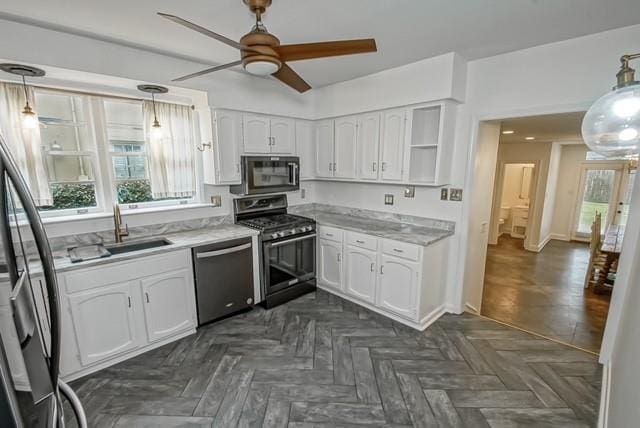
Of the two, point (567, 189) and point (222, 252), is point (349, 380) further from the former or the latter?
point (567, 189)

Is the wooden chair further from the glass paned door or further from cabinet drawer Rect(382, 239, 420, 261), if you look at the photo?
cabinet drawer Rect(382, 239, 420, 261)

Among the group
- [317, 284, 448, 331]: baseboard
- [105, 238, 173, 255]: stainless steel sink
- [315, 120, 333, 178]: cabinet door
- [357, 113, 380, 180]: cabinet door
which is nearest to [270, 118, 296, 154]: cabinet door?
[315, 120, 333, 178]: cabinet door

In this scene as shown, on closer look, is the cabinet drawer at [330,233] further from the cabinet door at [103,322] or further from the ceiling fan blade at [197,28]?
the ceiling fan blade at [197,28]

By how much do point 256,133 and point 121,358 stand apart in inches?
97.6

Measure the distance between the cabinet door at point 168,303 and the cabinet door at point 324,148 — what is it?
2072mm

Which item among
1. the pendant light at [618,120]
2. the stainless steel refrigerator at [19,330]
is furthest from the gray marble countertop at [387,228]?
the stainless steel refrigerator at [19,330]

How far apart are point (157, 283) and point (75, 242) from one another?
2.75 ft

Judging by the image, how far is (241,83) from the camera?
319cm

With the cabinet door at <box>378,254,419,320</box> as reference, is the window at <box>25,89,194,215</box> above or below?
above

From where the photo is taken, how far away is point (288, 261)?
11.2 feet

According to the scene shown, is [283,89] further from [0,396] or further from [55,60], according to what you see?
[0,396]

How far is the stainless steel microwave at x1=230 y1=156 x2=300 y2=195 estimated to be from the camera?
3.24m

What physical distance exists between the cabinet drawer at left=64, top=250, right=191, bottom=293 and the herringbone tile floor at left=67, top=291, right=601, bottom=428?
71 cm

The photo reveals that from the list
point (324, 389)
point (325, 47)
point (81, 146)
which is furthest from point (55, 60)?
point (324, 389)
